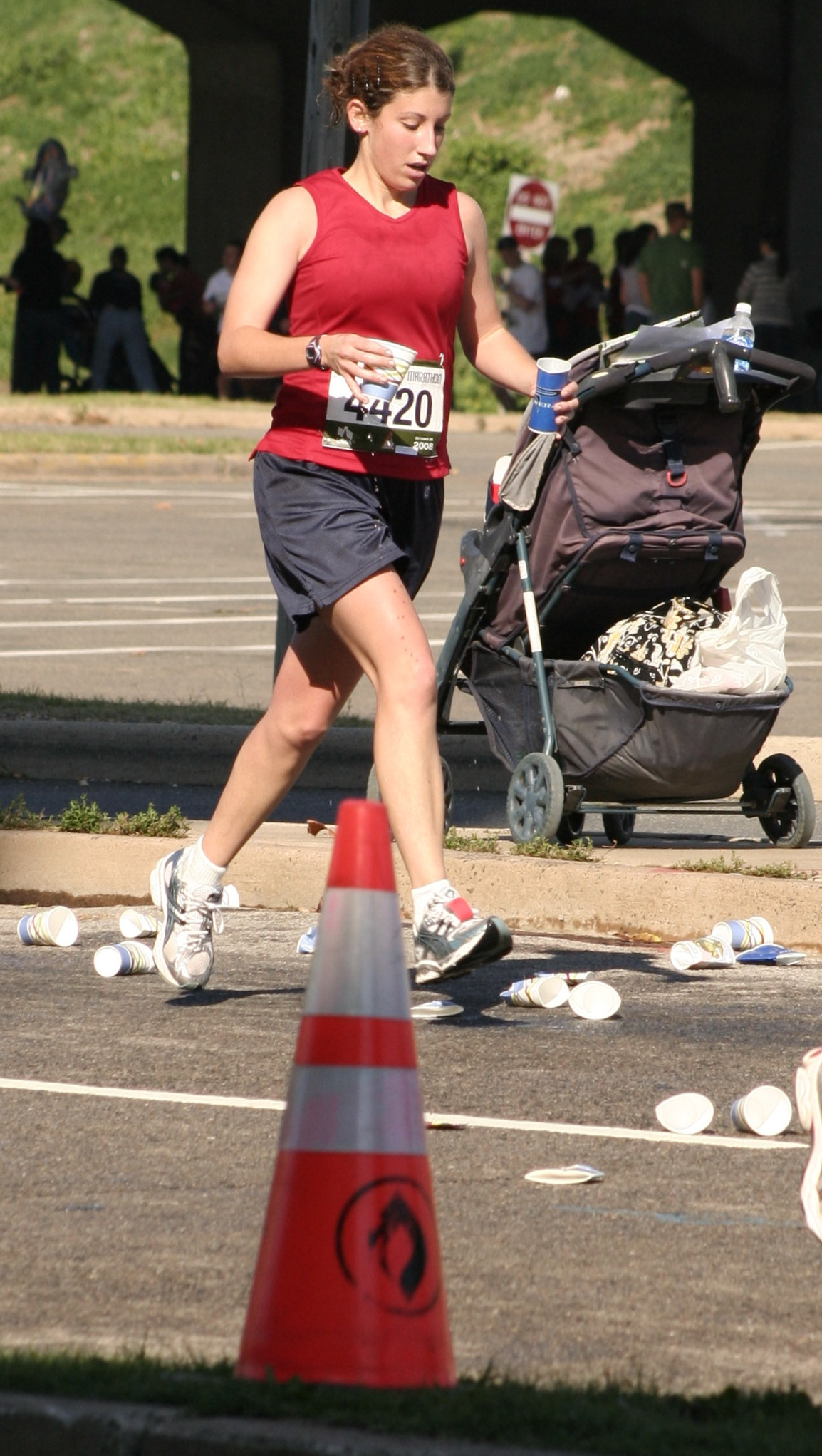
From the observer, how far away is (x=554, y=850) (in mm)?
7098

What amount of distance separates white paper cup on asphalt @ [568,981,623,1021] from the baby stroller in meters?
1.69

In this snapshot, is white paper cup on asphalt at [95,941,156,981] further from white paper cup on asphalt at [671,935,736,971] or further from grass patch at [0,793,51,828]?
white paper cup on asphalt at [671,935,736,971]

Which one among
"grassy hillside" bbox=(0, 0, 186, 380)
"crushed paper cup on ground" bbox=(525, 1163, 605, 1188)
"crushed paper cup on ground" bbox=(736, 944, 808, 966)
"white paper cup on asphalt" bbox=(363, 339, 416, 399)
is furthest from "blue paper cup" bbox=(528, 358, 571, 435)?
"grassy hillside" bbox=(0, 0, 186, 380)

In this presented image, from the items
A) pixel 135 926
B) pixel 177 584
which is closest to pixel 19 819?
pixel 135 926

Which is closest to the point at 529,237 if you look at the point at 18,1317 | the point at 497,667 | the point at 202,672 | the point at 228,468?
the point at 228,468

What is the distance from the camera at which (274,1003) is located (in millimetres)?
5770

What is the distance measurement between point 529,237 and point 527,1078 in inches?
1137

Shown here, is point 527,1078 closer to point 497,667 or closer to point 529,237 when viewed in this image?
point 497,667

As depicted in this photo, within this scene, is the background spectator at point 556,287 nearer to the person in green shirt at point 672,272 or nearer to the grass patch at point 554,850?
the person in green shirt at point 672,272

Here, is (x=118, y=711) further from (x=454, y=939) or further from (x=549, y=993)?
(x=454, y=939)

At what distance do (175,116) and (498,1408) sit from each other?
185 ft

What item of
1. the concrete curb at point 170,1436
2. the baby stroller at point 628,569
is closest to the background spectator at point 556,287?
the baby stroller at point 628,569

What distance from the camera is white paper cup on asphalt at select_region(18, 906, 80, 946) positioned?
6504mm

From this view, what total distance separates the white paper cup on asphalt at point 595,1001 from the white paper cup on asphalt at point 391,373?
1.49 metres
